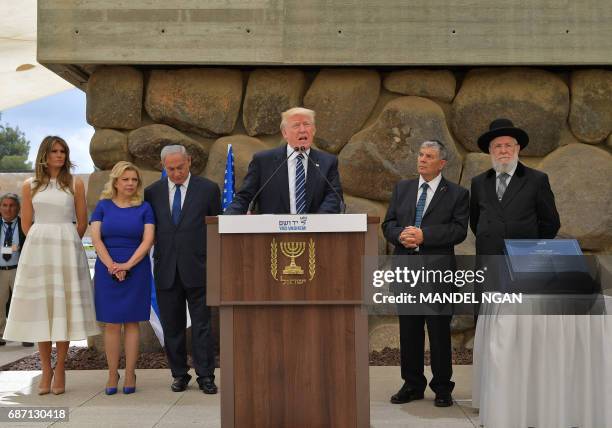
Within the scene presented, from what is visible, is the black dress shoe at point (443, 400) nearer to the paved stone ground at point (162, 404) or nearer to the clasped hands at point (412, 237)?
the paved stone ground at point (162, 404)

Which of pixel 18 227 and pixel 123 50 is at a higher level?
pixel 123 50

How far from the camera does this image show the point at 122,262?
4684mm

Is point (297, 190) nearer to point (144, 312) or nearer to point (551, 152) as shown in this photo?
point (144, 312)

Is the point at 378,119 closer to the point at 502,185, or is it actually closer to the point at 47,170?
the point at 502,185

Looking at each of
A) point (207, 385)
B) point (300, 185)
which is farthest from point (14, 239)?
point (300, 185)

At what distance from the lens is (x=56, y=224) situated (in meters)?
4.71

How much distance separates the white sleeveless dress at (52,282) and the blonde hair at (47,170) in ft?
0.13

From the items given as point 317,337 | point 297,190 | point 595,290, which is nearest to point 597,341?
point 595,290

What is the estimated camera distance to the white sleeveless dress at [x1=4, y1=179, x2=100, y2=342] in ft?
15.0

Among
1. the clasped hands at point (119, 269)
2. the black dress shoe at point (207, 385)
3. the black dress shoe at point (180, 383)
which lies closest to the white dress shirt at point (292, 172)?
the clasped hands at point (119, 269)

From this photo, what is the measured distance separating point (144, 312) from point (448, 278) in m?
2.07

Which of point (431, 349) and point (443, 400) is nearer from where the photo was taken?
point (443, 400)

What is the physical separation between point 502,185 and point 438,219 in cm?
45

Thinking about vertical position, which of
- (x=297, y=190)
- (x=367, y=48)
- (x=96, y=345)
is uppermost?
(x=367, y=48)
